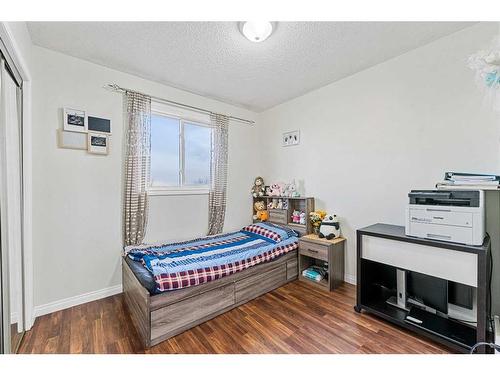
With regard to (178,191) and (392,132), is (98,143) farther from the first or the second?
(392,132)

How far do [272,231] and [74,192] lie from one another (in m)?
2.21

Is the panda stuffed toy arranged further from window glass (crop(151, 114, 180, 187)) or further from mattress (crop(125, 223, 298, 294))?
window glass (crop(151, 114, 180, 187))

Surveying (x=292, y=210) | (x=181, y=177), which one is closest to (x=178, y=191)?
(x=181, y=177)

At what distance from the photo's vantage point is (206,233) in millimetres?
3096

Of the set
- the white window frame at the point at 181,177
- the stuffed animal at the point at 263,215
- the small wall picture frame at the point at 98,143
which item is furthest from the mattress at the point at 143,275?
the stuffed animal at the point at 263,215

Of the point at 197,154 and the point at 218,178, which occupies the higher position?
the point at 197,154

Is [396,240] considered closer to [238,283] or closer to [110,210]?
[238,283]

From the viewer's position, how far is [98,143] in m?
→ 2.24

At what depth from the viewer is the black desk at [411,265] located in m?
1.40

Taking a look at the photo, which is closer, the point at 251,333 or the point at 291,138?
the point at 251,333

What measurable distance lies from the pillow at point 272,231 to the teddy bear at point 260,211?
0.22 metres

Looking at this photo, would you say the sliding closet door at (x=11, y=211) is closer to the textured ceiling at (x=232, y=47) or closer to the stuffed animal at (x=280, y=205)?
the textured ceiling at (x=232, y=47)

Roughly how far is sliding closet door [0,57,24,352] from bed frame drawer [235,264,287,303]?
159cm

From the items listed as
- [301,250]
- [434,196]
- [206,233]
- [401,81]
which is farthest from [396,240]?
[206,233]
